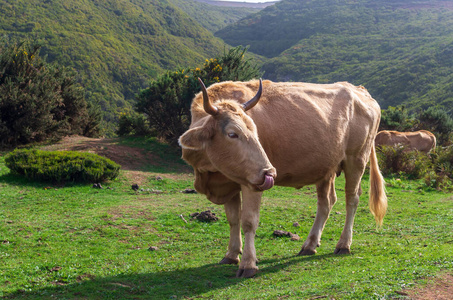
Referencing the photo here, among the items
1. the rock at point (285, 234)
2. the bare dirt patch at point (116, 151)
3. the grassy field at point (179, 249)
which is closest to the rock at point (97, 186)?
the grassy field at point (179, 249)

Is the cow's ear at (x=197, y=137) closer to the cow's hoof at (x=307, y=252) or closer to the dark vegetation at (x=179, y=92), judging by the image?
the cow's hoof at (x=307, y=252)

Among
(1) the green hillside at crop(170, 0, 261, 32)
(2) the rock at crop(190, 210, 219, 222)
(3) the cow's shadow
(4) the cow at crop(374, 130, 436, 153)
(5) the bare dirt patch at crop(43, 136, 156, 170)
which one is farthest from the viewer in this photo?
(1) the green hillside at crop(170, 0, 261, 32)

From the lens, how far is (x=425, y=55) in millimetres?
65812

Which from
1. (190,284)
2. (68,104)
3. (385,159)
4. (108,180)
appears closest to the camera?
(190,284)

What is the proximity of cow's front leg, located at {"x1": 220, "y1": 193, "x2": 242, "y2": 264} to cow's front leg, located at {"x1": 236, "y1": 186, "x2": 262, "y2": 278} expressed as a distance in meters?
0.75

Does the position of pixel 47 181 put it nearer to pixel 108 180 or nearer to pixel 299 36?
pixel 108 180

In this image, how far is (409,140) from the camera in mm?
21953

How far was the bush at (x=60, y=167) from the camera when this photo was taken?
12352 mm

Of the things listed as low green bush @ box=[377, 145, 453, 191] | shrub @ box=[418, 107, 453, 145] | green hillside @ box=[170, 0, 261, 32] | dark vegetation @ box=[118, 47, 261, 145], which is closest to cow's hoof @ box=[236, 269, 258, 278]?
low green bush @ box=[377, 145, 453, 191]

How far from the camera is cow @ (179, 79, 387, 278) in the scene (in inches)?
219

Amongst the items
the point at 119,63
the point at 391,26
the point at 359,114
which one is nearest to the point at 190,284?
the point at 359,114

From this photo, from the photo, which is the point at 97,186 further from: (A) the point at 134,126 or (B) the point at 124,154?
(A) the point at 134,126

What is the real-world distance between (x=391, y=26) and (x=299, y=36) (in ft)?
73.8

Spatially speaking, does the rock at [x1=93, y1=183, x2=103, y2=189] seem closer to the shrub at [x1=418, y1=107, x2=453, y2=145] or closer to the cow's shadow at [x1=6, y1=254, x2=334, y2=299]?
the cow's shadow at [x1=6, y1=254, x2=334, y2=299]
